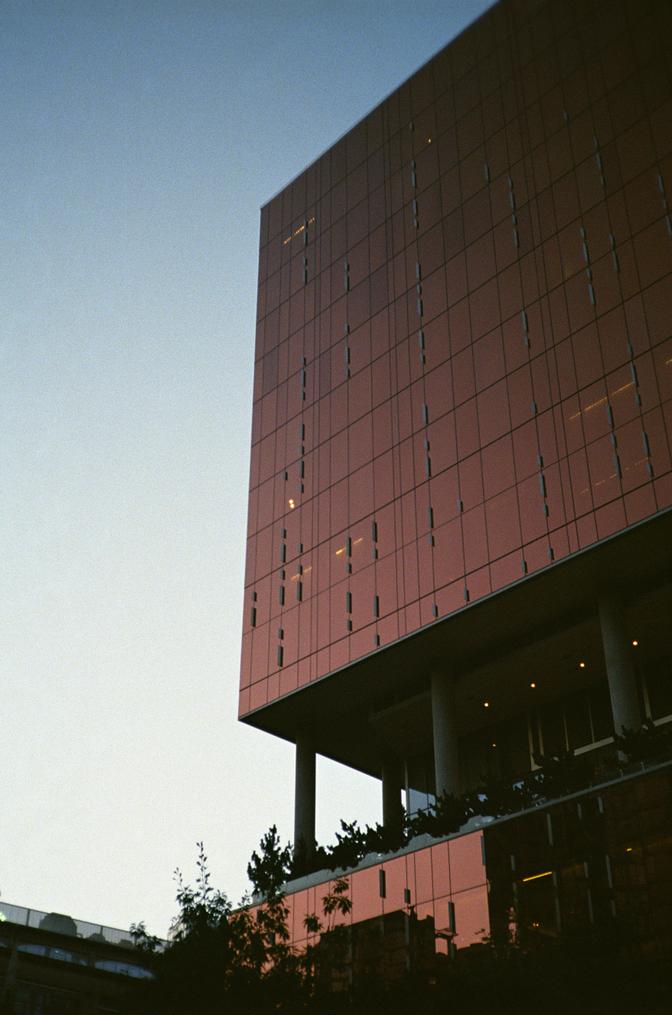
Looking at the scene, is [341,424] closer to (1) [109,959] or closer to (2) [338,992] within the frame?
(1) [109,959]

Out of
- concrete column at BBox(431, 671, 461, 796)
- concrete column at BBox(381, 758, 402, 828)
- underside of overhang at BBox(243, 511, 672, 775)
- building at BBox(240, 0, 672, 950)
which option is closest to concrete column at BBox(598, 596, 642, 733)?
building at BBox(240, 0, 672, 950)

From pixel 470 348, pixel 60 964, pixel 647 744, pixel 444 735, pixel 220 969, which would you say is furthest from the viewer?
pixel 470 348

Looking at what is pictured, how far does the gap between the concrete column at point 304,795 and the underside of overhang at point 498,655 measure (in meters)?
0.92

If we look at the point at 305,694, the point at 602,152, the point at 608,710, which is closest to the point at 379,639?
the point at 305,694

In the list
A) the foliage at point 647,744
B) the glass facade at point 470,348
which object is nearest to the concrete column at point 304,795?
the glass facade at point 470,348

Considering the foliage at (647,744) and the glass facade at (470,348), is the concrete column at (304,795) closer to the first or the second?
the glass facade at (470,348)

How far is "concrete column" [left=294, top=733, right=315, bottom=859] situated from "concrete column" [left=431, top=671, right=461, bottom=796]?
6763mm

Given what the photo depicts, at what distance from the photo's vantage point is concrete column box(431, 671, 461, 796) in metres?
47.3

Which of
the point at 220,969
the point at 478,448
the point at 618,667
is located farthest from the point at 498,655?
the point at 220,969

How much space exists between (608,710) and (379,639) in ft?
35.2

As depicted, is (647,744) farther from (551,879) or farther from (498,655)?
(498,655)

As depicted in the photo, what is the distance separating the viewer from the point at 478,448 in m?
49.6

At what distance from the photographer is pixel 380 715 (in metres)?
54.6

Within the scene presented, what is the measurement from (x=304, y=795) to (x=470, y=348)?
2228cm
